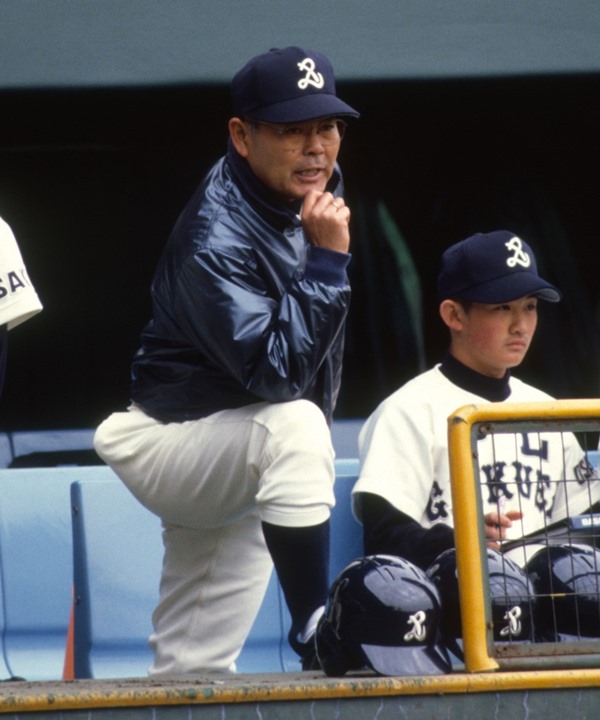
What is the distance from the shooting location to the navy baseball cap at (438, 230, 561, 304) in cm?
408

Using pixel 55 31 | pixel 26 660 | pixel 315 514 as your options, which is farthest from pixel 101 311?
pixel 315 514

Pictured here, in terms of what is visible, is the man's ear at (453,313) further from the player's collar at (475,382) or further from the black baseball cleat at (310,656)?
the black baseball cleat at (310,656)

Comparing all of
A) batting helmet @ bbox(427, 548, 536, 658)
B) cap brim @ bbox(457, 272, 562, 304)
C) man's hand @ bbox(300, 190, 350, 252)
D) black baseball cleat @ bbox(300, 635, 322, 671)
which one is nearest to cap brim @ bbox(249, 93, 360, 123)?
man's hand @ bbox(300, 190, 350, 252)

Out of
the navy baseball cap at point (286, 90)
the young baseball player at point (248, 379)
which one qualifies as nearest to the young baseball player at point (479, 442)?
the young baseball player at point (248, 379)

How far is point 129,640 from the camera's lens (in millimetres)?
4348

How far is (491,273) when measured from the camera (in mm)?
4117

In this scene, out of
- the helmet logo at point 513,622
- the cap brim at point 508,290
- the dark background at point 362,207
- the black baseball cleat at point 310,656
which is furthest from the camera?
the dark background at point 362,207

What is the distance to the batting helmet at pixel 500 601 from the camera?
3068mm

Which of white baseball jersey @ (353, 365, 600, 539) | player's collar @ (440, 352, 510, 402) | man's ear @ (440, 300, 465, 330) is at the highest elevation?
man's ear @ (440, 300, 465, 330)

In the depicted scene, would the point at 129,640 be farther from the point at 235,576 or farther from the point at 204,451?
the point at 204,451

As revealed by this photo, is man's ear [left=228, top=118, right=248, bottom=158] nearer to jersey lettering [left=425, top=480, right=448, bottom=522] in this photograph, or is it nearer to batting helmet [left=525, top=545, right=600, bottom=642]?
jersey lettering [left=425, top=480, right=448, bottom=522]

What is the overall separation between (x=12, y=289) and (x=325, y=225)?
2.09ft

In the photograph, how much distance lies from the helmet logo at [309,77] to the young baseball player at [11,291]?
695 mm

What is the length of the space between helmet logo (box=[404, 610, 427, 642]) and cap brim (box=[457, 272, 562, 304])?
1.25 metres
